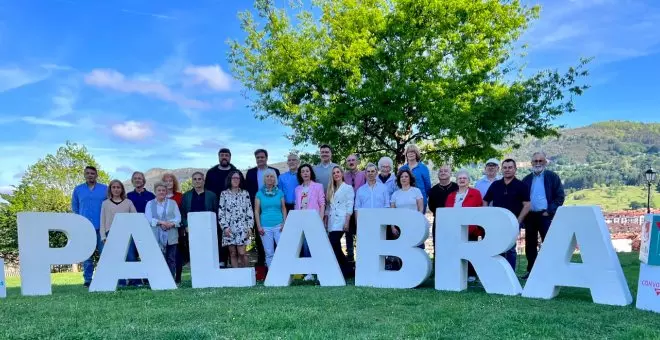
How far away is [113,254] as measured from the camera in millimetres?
8484

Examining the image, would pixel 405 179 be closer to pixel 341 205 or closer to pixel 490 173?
pixel 341 205

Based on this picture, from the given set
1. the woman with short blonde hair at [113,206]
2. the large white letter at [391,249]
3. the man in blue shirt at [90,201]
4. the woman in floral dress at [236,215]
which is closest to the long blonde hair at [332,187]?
the large white letter at [391,249]

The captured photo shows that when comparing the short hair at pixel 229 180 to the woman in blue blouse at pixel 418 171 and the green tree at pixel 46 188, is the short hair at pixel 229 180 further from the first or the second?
the green tree at pixel 46 188

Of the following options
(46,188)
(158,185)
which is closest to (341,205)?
(158,185)

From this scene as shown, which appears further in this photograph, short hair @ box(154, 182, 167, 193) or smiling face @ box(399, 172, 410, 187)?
short hair @ box(154, 182, 167, 193)

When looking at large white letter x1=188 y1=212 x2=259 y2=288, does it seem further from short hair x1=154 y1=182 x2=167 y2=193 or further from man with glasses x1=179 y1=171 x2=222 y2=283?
short hair x1=154 y1=182 x2=167 y2=193

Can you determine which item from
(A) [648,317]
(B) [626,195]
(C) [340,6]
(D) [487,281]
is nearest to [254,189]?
(D) [487,281]

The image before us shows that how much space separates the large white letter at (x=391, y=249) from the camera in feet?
25.5

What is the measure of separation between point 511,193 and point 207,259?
16.0 ft

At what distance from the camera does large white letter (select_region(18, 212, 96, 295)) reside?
27.5ft

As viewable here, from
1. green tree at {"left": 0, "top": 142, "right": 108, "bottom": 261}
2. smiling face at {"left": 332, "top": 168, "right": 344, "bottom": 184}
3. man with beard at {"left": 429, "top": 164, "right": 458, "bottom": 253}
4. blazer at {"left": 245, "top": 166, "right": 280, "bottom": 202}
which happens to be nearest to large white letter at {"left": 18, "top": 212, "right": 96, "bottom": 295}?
blazer at {"left": 245, "top": 166, "right": 280, "bottom": 202}

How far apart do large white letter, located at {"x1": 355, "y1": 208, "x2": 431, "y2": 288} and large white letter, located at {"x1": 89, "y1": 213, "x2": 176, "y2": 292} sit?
10.0ft

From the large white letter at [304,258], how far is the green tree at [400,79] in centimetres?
1168

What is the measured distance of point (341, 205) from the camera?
877 centimetres
